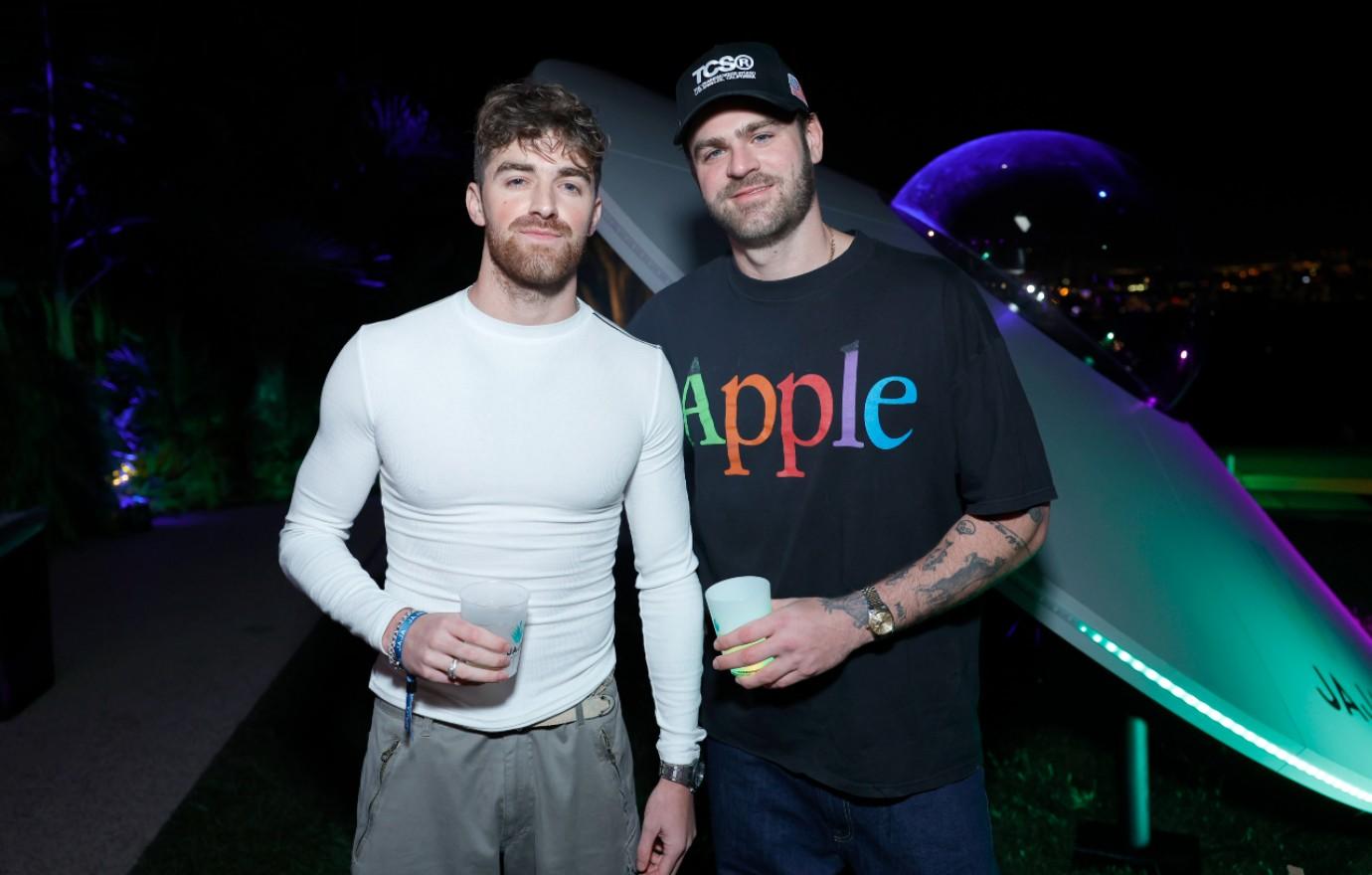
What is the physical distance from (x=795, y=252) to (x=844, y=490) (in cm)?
47

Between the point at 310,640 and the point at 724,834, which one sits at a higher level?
the point at 724,834

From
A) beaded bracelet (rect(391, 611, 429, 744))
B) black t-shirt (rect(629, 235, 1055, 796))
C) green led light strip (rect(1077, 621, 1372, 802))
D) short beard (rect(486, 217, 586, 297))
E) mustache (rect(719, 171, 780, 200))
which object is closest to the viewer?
beaded bracelet (rect(391, 611, 429, 744))

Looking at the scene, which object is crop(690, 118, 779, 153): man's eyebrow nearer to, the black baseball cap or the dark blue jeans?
the black baseball cap

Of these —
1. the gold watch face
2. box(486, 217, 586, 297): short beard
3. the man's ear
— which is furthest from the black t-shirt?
the man's ear

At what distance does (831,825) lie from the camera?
1.84m

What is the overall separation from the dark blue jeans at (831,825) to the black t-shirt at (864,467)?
0.18 ft

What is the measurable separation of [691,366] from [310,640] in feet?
13.7

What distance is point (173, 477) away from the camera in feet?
30.0

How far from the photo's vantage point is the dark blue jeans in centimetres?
174

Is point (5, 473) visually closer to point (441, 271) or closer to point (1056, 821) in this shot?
point (441, 271)

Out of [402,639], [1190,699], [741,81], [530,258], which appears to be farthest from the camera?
[1190,699]

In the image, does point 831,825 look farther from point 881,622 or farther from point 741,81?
point 741,81

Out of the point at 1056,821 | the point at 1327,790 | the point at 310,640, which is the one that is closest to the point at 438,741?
the point at 1327,790

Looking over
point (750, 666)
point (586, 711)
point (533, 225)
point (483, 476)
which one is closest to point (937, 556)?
point (750, 666)
